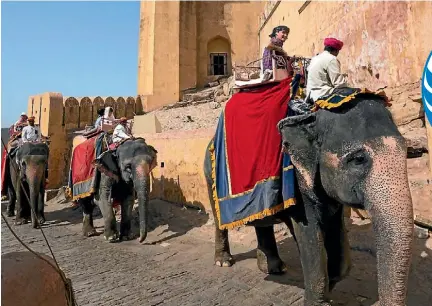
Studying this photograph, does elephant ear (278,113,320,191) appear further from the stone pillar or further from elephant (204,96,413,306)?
the stone pillar

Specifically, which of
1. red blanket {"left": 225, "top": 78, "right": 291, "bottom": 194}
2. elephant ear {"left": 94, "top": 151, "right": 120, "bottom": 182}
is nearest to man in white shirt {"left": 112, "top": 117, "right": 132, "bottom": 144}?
elephant ear {"left": 94, "top": 151, "right": 120, "bottom": 182}

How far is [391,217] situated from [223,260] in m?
3.15

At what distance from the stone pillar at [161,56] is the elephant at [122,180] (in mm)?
13449

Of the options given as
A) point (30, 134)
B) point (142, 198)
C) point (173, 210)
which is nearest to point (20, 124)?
point (30, 134)

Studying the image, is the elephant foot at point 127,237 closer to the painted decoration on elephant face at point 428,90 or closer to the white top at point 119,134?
the white top at point 119,134

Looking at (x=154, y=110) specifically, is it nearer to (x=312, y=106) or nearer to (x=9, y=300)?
(x=312, y=106)

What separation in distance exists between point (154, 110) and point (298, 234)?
1755 cm

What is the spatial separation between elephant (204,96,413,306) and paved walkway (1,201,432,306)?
728 mm

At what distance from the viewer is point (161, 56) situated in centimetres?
2095

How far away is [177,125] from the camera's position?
1498cm

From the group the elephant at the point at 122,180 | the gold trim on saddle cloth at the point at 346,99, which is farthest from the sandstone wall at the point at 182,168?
the gold trim on saddle cloth at the point at 346,99

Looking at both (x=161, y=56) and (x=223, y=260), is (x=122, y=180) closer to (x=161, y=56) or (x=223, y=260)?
(x=223, y=260)

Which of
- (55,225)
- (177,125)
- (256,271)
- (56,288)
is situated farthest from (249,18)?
(56,288)

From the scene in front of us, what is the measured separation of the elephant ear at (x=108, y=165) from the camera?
22.6ft
